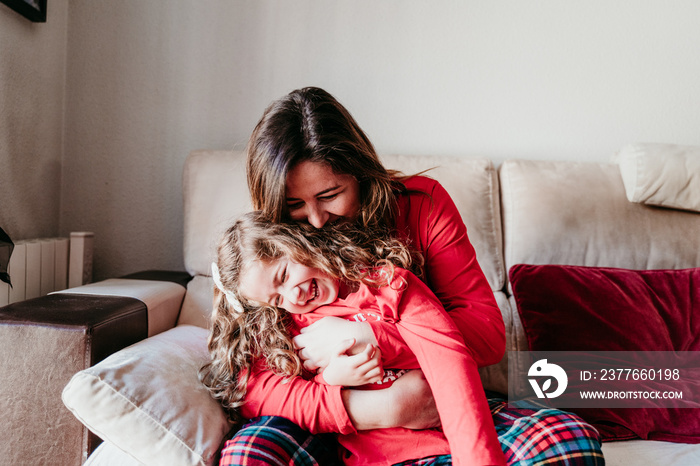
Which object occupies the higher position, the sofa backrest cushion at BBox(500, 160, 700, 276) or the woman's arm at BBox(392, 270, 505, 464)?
the sofa backrest cushion at BBox(500, 160, 700, 276)

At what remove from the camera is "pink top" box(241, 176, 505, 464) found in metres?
0.98

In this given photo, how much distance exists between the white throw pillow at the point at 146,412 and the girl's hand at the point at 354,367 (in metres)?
0.27

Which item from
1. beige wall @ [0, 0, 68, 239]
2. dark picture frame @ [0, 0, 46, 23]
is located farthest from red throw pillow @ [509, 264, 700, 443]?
dark picture frame @ [0, 0, 46, 23]

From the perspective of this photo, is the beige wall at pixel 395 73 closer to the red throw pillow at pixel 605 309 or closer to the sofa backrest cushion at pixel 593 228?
the sofa backrest cushion at pixel 593 228

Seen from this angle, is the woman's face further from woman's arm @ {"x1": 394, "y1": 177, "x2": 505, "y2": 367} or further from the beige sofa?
the beige sofa

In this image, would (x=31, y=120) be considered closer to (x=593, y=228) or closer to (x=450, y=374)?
(x=450, y=374)

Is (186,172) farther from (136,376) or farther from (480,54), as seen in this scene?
(480,54)

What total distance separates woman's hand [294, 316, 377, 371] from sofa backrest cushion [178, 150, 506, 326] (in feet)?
2.05

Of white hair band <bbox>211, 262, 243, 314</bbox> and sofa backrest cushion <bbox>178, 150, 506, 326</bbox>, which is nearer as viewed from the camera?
white hair band <bbox>211, 262, 243, 314</bbox>

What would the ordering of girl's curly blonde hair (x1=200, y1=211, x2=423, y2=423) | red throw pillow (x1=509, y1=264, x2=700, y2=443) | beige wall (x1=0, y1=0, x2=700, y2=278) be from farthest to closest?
beige wall (x1=0, y1=0, x2=700, y2=278), red throw pillow (x1=509, y1=264, x2=700, y2=443), girl's curly blonde hair (x1=200, y1=211, x2=423, y2=423)

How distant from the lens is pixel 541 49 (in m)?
1.88

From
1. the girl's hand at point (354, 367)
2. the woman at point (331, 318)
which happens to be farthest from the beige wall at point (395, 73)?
the girl's hand at point (354, 367)

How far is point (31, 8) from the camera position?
1658 mm

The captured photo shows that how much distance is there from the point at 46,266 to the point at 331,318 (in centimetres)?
115
